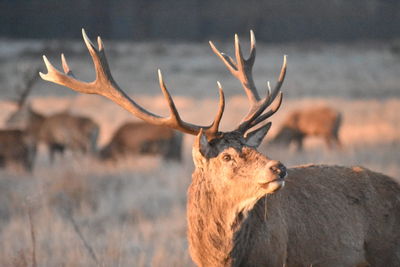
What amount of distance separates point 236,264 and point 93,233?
3.79 meters

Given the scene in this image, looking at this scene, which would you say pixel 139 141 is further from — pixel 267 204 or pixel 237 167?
pixel 237 167

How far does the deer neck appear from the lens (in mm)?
3984

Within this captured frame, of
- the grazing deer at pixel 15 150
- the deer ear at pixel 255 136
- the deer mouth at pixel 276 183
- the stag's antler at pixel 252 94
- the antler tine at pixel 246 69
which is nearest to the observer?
the deer mouth at pixel 276 183

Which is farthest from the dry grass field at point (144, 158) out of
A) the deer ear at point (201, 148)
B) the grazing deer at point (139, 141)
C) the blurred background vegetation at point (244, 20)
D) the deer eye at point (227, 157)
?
the blurred background vegetation at point (244, 20)

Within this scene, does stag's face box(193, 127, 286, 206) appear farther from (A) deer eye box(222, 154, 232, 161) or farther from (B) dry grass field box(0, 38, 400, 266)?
(B) dry grass field box(0, 38, 400, 266)

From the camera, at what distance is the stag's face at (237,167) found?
371 cm

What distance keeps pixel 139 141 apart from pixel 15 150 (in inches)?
116

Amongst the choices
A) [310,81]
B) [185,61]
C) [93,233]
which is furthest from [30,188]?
[185,61]

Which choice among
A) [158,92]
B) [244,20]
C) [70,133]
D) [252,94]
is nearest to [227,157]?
[252,94]

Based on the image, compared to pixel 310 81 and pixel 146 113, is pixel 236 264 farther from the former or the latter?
pixel 310 81

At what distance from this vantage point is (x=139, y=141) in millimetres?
13773

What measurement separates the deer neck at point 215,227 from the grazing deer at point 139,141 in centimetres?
931

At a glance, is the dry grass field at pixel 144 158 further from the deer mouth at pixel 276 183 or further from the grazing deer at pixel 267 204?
the deer mouth at pixel 276 183

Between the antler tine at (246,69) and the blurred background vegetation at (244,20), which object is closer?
the antler tine at (246,69)
